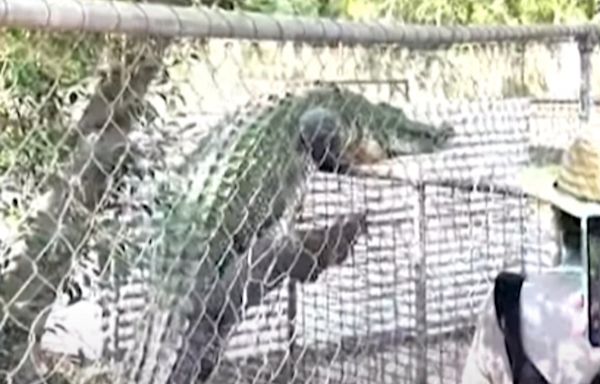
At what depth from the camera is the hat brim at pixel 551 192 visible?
5.90 ft

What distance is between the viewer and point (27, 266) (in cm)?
138

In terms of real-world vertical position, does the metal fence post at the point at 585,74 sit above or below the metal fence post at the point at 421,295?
above

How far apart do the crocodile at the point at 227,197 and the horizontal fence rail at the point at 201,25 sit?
152 mm

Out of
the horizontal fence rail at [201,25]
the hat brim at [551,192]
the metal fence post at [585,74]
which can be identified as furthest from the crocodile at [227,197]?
the metal fence post at [585,74]

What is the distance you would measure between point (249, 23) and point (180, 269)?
353mm

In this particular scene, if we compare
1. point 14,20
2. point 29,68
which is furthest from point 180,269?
point 14,20

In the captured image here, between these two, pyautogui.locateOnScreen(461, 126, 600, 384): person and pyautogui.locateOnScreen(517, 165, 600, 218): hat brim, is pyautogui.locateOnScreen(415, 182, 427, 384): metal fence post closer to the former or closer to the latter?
pyautogui.locateOnScreen(517, 165, 600, 218): hat brim

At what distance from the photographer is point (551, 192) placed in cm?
198

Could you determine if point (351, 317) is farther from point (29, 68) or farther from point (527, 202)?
point (29, 68)

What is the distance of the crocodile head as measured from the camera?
185cm

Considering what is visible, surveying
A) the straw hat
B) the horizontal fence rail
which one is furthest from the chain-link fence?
the straw hat

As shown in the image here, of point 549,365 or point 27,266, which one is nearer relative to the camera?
point 27,266

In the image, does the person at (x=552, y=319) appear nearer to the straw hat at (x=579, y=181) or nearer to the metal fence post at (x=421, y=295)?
the straw hat at (x=579, y=181)

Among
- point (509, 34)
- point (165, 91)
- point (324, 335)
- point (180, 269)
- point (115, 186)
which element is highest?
point (509, 34)
